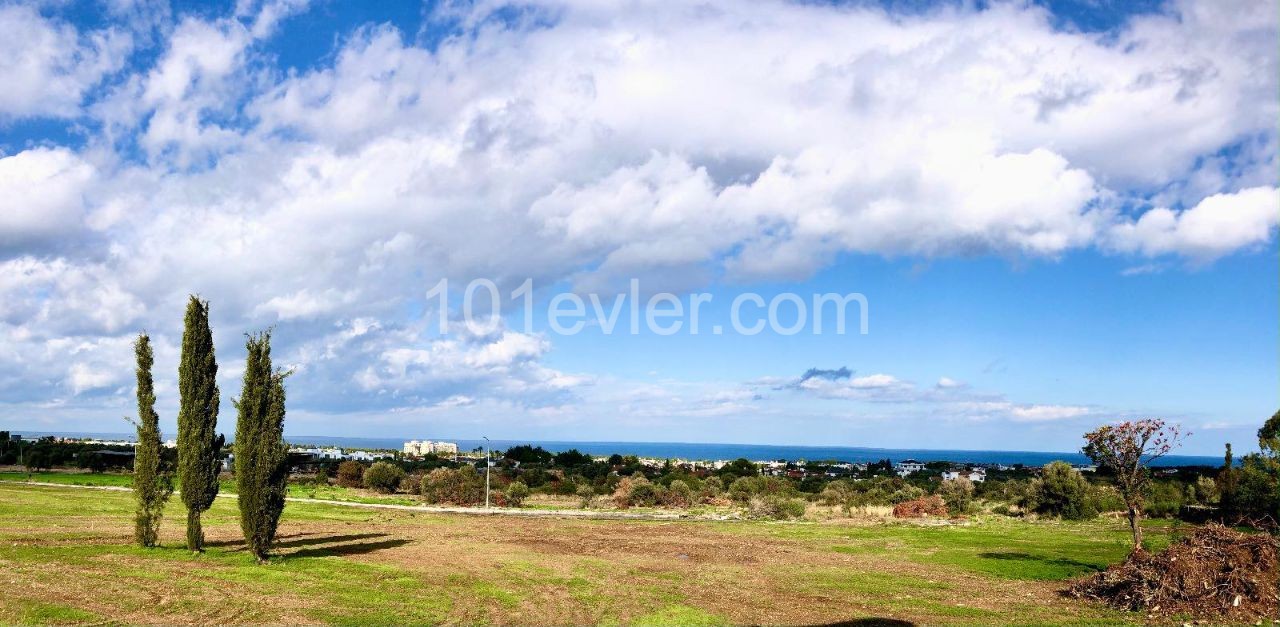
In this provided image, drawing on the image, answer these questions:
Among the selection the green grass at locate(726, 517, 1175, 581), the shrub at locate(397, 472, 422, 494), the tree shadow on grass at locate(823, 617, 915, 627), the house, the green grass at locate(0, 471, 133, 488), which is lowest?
the house

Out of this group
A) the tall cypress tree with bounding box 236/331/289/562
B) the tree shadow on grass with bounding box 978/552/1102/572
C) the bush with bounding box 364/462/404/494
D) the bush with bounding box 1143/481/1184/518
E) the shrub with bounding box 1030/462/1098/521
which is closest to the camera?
the tall cypress tree with bounding box 236/331/289/562

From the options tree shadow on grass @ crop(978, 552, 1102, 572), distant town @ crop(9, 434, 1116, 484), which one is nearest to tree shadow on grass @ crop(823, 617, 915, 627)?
tree shadow on grass @ crop(978, 552, 1102, 572)

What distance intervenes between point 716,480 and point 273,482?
166 ft

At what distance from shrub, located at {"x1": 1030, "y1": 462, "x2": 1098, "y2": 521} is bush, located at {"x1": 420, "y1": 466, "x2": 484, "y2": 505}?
3727cm

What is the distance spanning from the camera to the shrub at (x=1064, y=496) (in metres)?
46.8

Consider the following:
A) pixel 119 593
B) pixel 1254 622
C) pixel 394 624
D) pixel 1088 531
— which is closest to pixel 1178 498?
pixel 1088 531

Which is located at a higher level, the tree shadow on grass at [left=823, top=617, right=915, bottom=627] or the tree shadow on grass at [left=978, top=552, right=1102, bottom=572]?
the tree shadow on grass at [left=823, top=617, right=915, bottom=627]

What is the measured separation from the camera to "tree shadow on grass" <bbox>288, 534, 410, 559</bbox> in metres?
25.5

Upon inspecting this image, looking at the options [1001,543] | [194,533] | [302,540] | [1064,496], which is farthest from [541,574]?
[1064,496]

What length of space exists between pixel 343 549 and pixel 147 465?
6708mm

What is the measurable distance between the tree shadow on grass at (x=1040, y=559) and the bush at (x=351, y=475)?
194 ft

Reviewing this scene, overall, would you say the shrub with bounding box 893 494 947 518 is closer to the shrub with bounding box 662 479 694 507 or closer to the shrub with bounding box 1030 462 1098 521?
the shrub with bounding box 1030 462 1098 521

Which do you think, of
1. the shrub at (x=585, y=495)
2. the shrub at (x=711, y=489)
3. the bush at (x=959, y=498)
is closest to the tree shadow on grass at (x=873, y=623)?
the bush at (x=959, y=498)

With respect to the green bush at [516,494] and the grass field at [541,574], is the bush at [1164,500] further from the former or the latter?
the green bush at [516,494]
